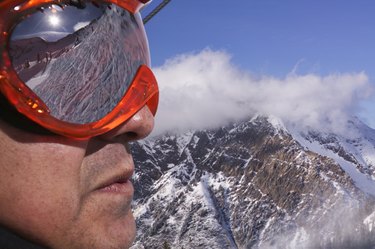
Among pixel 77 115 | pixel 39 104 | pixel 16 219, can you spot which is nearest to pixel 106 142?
pixel 77 115

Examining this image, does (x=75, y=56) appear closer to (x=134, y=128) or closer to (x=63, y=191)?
(x=134, y=128)

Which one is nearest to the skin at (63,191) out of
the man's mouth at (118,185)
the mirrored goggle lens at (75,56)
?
the man's mouth at (118,185)

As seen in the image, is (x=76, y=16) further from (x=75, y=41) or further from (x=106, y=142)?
(x=106, y=142)

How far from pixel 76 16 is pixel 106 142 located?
1.85 ft

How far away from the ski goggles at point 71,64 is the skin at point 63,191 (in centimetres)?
8

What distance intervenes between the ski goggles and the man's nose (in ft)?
0.14

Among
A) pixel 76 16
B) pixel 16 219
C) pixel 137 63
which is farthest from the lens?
pixel 137 63

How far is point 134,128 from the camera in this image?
2.32m

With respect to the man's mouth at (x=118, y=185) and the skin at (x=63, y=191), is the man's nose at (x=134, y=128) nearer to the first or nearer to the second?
the skin at (x=63, y=191)

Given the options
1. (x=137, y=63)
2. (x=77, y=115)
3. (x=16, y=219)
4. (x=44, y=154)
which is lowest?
(x=16, y=219)

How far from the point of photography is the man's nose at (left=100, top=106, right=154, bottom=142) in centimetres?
219

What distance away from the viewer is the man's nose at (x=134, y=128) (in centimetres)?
219

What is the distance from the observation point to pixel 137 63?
2.51 m

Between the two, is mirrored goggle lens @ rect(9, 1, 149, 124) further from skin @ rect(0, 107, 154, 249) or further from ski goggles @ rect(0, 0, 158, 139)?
skin @ rect(0, 107, 154, 249)
